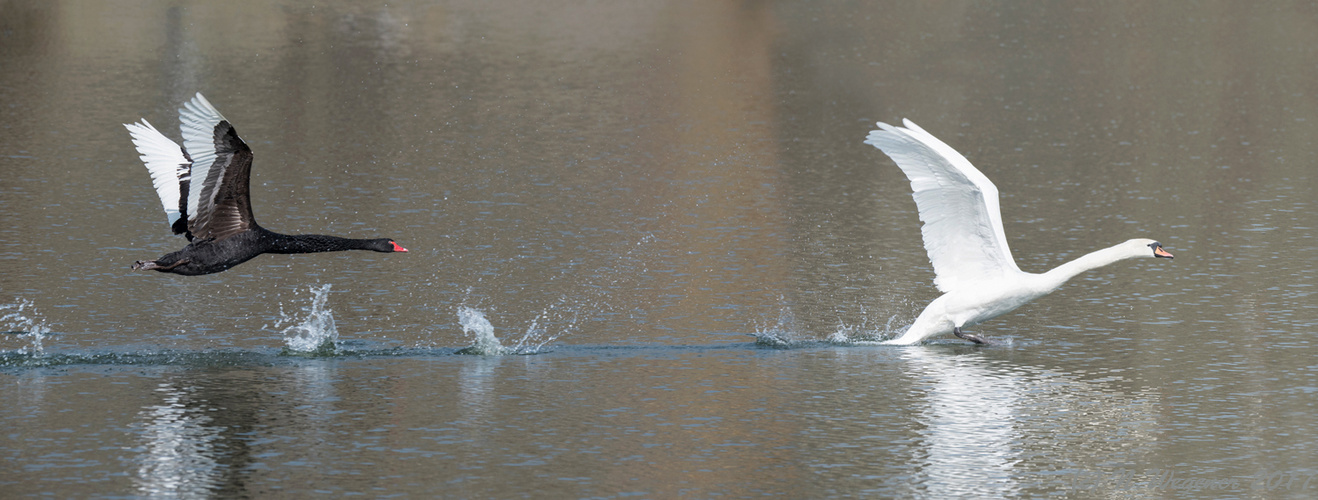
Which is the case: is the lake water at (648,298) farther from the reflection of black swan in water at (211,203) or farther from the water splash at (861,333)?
the reflection of black swan in water at (211,203)

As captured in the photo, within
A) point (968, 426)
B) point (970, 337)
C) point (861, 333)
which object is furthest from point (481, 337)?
point (968, 426)

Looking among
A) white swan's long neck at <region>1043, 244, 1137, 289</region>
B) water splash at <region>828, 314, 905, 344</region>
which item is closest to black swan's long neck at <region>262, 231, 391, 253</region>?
water splash at <region>828, 314, 905, 344</region>

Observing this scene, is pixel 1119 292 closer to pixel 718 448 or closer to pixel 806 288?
pixel 806 288

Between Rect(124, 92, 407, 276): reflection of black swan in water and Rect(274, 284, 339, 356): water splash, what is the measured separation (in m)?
0.79

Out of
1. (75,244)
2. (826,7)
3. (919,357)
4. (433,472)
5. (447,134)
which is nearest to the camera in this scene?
(433,472)

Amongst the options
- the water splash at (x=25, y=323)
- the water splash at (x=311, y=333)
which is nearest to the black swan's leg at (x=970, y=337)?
the water splash at (x=311, y=333)

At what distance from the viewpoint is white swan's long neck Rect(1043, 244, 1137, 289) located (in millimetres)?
15648

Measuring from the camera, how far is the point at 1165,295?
1834 centimetres

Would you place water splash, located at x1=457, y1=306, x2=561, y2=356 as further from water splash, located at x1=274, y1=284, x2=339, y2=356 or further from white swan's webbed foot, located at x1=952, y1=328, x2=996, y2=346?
white swan's webbed foot, located at x1=952, y1=328, x2=996, y2=346

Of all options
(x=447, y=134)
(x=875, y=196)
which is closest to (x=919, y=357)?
(x=875, y=196)

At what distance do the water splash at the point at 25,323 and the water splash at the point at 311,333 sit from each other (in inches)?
82.5

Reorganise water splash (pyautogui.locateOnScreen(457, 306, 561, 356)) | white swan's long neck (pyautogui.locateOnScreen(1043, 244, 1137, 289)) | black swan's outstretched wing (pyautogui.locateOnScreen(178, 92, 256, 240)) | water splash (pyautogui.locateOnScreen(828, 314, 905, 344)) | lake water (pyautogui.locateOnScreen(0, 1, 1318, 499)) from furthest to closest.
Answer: water splash (pyautogui.locateOnScreen(828, 314, 905, 344))
white swan's long neck (pyautogui.locateOnScreen(1043, 244, 1137, 289))
water splash (pyautogui.locateOnScreen(457, 306, 561, 356))
black swan's outstretched wing (pyautogui.locateOnScreen(178, 92, 256, 240))
lake water (pyautogui.locateOnScreen(0, 1, 1318, 499))

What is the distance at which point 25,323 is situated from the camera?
16312 millimetres

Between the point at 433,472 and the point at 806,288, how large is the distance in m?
7.77
